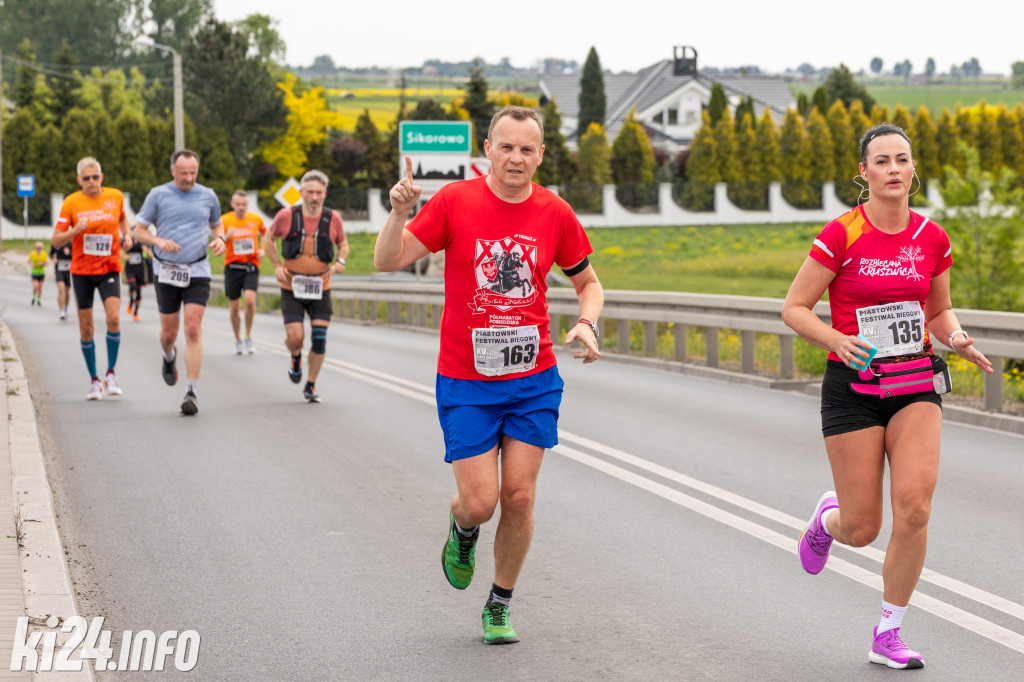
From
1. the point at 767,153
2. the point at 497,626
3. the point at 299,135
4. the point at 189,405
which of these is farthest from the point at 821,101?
the point at 497,626

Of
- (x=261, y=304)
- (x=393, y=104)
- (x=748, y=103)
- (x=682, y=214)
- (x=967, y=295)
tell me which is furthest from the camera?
(x=393, y=104)

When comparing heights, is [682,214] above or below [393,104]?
below

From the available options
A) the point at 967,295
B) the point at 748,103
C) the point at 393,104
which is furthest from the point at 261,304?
the point at 393,104

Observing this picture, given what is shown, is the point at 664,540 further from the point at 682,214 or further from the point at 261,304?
the point at 682,214

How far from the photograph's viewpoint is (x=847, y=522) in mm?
5668

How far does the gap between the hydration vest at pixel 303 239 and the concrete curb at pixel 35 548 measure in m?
3.43

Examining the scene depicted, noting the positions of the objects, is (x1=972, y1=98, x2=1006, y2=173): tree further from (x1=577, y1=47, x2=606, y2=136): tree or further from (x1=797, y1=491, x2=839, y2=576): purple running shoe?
(x1=797, y1=491, x2=839, y2=576): purple running shoe

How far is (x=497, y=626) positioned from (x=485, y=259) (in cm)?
143

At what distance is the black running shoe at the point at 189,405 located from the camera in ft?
41.3

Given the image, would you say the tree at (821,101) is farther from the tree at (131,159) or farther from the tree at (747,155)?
the tree at (131,159)

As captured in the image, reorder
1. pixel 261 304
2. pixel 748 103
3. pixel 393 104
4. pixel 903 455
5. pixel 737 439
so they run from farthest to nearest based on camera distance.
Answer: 1. pixel 393 104
2. pixel 748 103
3. pixel 261 304
4. pixel 737 439
5. pixel 903 455

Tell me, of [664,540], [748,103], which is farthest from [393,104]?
[664,540]

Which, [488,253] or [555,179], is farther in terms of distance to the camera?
[555,179]

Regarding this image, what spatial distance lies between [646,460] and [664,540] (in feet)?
8.65
